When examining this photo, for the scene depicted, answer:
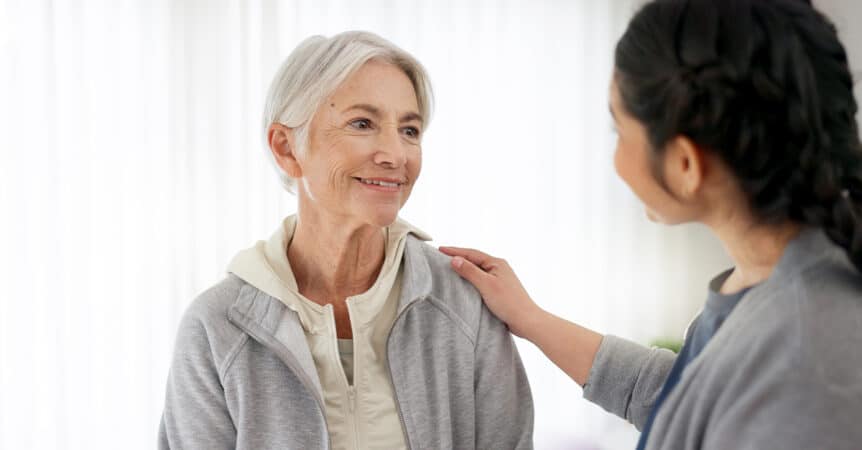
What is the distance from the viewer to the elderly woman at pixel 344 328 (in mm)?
1518

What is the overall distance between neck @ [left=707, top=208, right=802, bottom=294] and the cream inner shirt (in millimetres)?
757

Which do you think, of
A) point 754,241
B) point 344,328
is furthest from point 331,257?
point 754,241

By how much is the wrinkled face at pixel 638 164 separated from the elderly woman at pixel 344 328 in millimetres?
569

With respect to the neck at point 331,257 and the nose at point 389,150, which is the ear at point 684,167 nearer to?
the nose at point 389,150

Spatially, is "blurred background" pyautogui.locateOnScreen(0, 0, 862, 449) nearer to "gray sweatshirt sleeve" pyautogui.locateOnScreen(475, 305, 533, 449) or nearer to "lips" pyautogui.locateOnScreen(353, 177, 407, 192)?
"lips" pyautogui.locateOnScreen(353, 177, 407, 192)

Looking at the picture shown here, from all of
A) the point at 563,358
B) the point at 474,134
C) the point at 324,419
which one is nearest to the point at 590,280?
the point at 474,134

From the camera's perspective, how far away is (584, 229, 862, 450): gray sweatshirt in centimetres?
86

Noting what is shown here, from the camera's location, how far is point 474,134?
3113 mm

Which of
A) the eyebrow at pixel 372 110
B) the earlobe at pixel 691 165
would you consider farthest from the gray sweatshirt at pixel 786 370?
the eyebrow at pixel 372 110

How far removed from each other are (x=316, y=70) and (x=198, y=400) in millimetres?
685

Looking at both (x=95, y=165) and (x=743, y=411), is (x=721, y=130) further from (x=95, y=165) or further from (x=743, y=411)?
(x=95, y=165)

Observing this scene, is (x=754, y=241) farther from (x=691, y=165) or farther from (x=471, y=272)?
(x=471, y=272)

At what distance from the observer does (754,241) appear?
105 cm

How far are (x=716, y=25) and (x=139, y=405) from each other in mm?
2126
